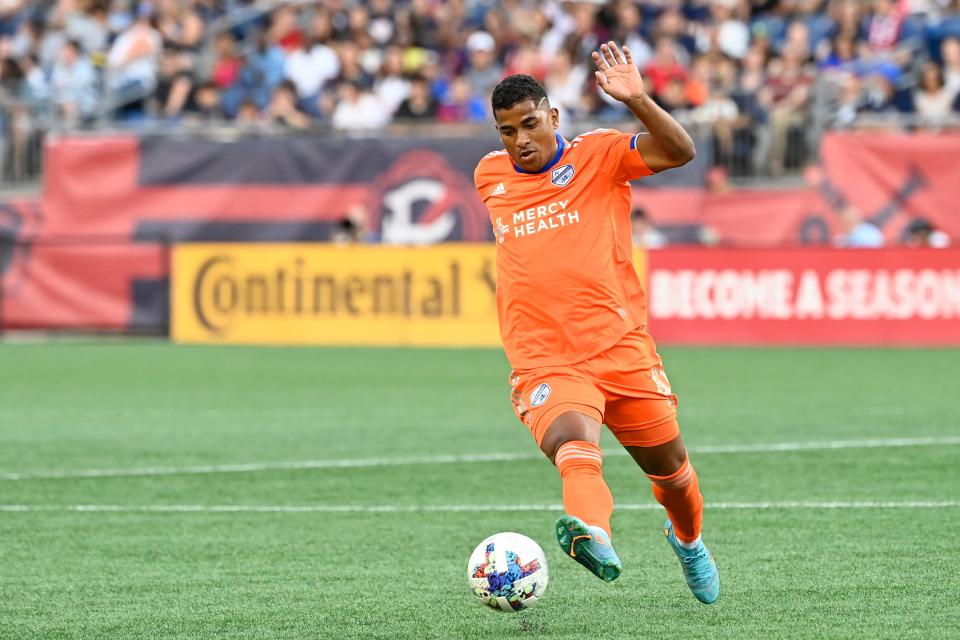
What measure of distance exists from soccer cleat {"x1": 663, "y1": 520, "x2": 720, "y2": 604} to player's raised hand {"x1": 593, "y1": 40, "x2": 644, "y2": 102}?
1.71 m

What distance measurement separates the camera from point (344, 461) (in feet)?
38.5

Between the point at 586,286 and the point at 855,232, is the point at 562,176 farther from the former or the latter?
the point at 855,232

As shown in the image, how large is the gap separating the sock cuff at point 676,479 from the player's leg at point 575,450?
1.47 ft

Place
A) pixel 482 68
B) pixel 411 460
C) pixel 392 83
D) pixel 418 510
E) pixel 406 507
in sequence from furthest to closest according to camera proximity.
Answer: pixel 392 83
pixel 482 68
pixel 411 460
pixel 406 507
pixel 418 510

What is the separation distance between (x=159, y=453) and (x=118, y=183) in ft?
46.1

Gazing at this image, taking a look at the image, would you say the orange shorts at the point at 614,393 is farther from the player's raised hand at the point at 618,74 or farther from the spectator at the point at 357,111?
the spectator at the point at 357,111

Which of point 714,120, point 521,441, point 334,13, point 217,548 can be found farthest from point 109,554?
point 334,13

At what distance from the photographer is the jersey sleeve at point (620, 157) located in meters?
6.60

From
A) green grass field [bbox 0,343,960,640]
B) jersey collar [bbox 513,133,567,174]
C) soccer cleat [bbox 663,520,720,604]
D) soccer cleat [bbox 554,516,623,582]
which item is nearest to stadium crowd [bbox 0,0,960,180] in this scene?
green grass field [bbox 0,343,960,640]

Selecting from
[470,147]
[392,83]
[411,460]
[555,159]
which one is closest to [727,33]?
[470,147]

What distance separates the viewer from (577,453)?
6.19 metres

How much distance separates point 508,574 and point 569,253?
1.23m

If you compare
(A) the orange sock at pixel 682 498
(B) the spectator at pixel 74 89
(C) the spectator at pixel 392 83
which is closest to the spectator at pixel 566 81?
(C) the spectator at pixel 392 83

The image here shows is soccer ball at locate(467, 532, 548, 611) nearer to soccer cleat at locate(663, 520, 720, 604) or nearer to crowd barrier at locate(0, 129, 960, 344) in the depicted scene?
soccer cleat at locate(663, 520, 720, 604)
